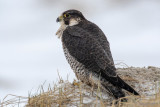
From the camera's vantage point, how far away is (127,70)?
22.5 ft

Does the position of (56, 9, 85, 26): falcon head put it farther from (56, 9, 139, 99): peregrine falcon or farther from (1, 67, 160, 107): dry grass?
(1, 67, 160, 107): dry grass

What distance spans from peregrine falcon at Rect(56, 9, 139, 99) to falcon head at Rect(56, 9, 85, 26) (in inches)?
4.1

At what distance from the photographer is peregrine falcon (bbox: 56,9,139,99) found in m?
5.87

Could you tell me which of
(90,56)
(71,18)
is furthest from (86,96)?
(71,18)

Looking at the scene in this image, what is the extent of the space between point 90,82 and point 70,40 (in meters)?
0.80

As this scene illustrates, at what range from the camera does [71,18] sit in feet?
23.0

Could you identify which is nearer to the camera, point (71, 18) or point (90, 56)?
point (90, 56)

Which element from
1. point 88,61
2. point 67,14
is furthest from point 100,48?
point 67,14

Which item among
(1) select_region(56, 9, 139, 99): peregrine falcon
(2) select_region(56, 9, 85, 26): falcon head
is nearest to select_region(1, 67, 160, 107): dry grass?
(1) select_region(56, 9, 139, 99): peregrine falcon

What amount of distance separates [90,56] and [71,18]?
117 centimetres

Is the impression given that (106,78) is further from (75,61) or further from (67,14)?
(67,14)

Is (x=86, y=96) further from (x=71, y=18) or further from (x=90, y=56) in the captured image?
(x=71, y=18)

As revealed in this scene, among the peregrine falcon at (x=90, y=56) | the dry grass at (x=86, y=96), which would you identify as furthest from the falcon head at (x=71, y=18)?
the dry grass at (x=86, y=96)

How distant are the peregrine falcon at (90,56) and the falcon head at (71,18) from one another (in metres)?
0.10
